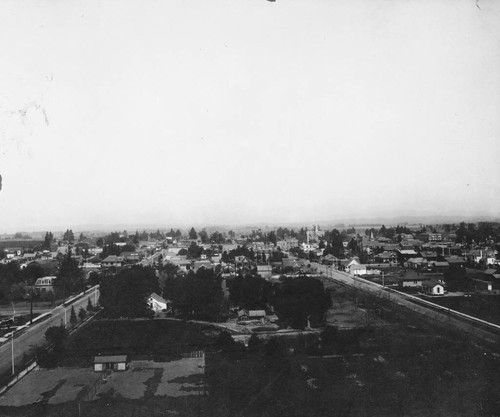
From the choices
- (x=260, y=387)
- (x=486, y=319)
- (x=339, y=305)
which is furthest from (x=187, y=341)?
(x=486, y=319)

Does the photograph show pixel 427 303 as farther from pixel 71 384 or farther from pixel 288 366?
pixel 71 384

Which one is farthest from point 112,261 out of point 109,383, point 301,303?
point 109,383

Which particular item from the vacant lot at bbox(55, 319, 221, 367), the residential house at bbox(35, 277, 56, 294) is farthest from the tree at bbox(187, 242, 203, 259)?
the vacant lot at bbox(55, 319, 221, 367)

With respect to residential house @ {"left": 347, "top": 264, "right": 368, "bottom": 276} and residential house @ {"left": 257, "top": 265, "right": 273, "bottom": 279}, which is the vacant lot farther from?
residential house @ {"left": 347, "top": 264, "right": 368, "bottom": 276}

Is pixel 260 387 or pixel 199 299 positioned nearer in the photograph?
pixel 260 387

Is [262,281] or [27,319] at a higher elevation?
[262,281]

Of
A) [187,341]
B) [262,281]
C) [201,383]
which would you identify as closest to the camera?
[201,383]
